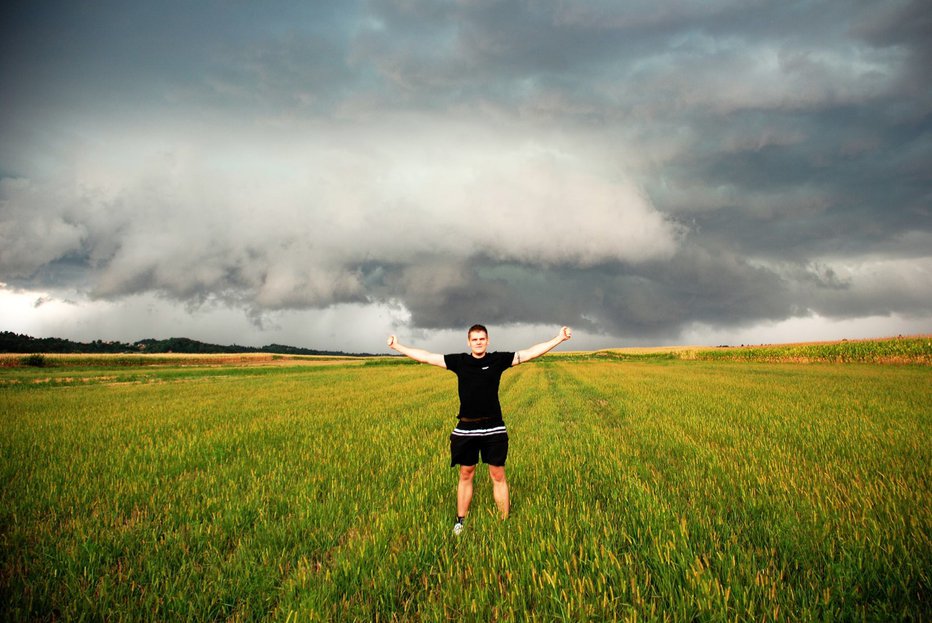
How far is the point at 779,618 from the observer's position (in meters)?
3.31

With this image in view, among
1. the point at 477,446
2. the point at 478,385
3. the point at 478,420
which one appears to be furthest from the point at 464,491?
the point at 478,385

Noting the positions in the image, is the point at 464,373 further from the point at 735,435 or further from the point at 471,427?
the point at 735,435

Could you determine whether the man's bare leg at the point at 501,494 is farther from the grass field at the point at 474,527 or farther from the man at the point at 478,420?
the grass field at the point at 474,527

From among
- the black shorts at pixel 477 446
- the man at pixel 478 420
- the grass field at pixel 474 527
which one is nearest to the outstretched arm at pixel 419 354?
the man at pixel 478 420

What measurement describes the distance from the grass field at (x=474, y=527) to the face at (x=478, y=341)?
212 cm

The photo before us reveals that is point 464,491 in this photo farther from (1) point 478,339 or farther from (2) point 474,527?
(1) point 478,339

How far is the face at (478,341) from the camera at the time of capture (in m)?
5.34

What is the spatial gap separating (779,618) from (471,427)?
10.5 ft

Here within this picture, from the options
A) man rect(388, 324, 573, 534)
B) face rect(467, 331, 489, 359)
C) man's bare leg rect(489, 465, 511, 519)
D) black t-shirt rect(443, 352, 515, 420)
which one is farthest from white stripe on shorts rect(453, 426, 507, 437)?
face rect(467, 331, 489, 359)

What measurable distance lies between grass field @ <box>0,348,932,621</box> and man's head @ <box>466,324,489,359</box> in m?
2.13

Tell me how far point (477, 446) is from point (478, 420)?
31cm

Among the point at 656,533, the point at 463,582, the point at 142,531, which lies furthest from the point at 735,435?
the point at 142,531

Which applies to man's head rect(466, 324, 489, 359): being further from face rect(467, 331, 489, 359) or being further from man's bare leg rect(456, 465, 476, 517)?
man's bare leg rect(456, 465, 476, 517)

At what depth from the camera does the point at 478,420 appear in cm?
524
